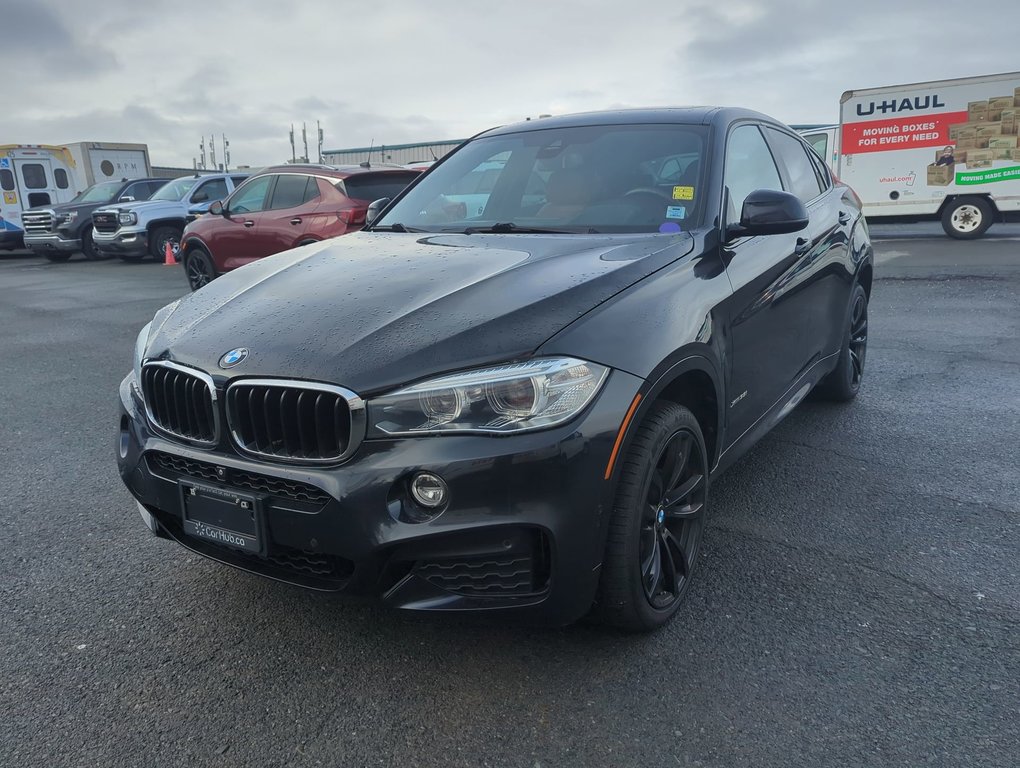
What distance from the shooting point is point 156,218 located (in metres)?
17.3

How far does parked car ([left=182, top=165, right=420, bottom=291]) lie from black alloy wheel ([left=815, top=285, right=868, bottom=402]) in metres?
5.37

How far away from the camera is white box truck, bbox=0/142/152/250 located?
72.4 feet

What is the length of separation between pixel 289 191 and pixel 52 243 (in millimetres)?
12378

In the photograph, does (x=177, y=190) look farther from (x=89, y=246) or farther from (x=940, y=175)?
(x=940, y=175)

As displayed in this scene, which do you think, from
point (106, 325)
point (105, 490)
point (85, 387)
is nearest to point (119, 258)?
point (106, 325)

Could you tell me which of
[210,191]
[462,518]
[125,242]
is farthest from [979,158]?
[125,242]

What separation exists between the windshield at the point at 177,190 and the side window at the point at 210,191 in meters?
0.31

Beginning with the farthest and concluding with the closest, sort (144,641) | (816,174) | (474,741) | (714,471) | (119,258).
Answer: (119,258), (816,174), (714,471), (144,641), (474,741)

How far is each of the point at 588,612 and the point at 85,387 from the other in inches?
204

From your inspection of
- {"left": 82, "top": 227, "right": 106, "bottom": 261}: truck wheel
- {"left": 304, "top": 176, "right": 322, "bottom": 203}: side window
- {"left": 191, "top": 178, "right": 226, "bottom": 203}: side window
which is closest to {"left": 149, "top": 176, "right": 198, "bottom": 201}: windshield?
{"left": 191, "top": 178, "right": 226, "bottom": 203}: side window

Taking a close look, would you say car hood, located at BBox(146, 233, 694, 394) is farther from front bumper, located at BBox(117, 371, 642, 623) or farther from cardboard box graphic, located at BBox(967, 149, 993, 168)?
cardboard box graphic, located at BBox(967, 149, 993, 168)

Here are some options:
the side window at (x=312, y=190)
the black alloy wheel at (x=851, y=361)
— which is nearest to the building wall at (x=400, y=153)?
the side window at (x=312, y=190)

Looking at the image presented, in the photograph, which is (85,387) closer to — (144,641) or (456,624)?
(144,641)

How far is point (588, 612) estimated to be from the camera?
8.30 ft
